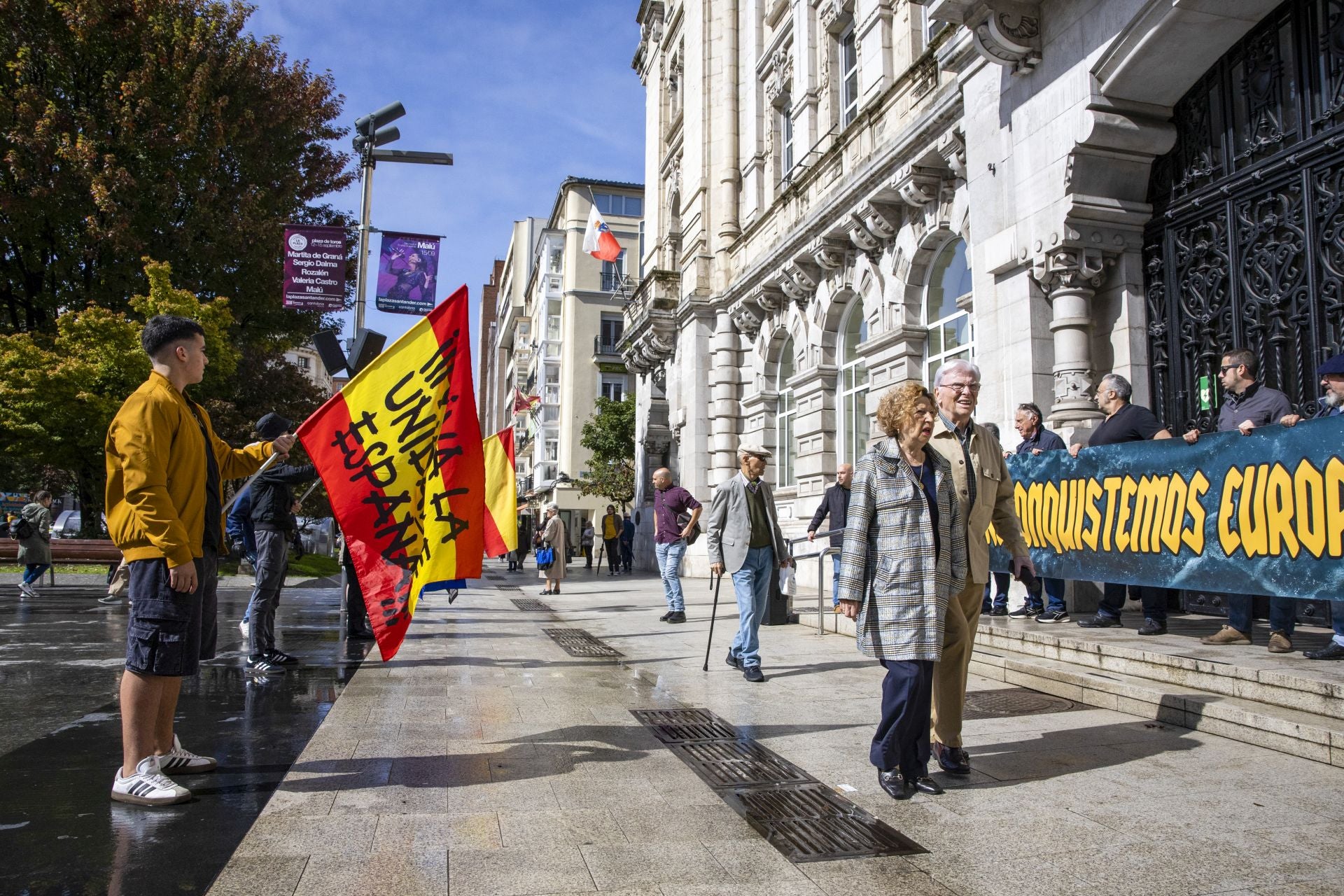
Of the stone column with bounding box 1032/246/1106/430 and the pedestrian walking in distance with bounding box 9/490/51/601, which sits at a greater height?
the stone column with bounding box 1032/246/1106/430

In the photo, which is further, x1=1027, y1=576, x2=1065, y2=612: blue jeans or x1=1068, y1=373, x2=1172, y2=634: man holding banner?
x1=1027, y1=576, x2=1065, y2=612: blue jeans

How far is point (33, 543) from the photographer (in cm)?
1540

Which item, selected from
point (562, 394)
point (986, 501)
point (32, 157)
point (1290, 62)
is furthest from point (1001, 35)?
point (562, 394)

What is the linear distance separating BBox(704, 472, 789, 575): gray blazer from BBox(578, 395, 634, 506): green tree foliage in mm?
30757

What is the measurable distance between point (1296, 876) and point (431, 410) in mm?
4733

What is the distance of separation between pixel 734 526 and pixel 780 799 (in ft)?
12.6

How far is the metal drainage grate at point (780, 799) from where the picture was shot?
349 cm

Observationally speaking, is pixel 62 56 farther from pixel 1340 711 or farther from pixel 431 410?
pixel 1340 711

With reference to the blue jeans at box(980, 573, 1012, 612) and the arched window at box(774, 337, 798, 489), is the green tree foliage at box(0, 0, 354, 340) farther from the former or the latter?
the blue jeans at box(980, 573, 1012, 612)

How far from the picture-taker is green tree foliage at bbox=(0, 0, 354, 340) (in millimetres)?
21391

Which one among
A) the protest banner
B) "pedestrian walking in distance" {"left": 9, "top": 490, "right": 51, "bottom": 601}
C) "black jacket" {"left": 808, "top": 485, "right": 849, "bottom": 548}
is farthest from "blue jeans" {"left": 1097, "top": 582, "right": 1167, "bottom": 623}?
"pedestrian walking in distance" {"left": 9, "top": 490, "right": 51, "bottom": 601}

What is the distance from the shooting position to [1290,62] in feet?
26.8

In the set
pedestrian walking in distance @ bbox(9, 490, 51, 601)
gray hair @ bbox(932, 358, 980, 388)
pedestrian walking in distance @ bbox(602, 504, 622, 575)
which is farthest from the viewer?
pedestrian walking in distance @ bbox(602, 504, 622, 575)

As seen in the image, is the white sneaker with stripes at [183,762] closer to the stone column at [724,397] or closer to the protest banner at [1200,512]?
the protest banner at [1200,512]
